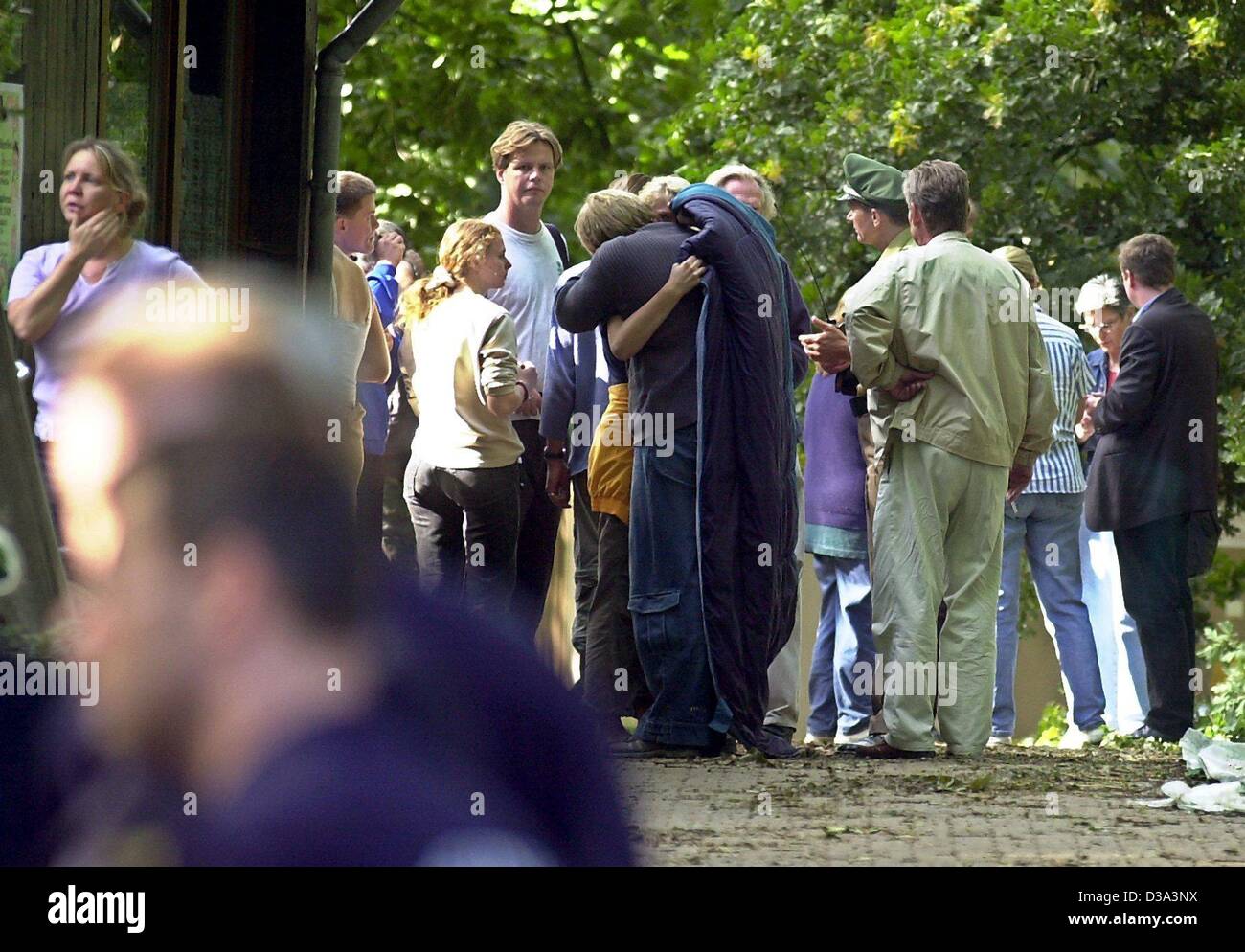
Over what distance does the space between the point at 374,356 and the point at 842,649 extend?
7.23 feet

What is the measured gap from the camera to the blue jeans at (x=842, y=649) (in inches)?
317

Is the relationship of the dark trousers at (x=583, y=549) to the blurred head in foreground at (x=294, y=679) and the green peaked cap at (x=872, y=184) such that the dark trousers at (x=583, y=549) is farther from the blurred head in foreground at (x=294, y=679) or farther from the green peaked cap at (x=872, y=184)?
the blurred head in foreground at (x=294, y=679)

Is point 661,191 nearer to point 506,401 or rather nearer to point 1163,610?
point 506,401

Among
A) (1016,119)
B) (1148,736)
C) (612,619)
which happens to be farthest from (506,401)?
(1016,119)

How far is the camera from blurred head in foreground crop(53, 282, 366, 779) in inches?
46.3

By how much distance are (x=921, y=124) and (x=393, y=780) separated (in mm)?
14305

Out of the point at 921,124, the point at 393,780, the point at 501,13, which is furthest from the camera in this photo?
the point at 501,13

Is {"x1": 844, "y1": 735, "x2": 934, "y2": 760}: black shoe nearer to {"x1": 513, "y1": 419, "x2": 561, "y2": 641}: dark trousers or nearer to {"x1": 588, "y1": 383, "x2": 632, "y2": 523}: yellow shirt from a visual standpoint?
{"x1": 588, "y1": 383, "x2": 632, "y2": 523}: yellow shirt

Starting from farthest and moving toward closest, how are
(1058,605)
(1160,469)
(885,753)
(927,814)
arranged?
(1058,605) < (1160,469) < (885,753) < (927,814)

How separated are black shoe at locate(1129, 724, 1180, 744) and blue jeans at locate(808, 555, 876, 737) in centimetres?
127

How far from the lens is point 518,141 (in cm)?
821

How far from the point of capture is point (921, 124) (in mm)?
15031
